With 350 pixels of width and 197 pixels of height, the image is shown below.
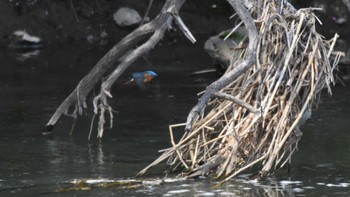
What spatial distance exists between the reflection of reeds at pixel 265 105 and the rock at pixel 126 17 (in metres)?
11.6

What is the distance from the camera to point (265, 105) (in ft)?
28.6

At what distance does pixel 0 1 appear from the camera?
67.9ft

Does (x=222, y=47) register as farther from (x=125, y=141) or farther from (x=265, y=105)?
(x=265, y=105)

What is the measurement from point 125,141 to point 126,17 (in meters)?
10.6

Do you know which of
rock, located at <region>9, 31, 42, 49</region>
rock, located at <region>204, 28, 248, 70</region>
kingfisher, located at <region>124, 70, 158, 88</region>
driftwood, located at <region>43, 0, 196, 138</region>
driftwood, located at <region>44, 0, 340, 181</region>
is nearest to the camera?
driftwood, located at <region>44, 0, 340, 181</region>

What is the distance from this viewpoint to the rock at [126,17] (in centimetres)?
2091

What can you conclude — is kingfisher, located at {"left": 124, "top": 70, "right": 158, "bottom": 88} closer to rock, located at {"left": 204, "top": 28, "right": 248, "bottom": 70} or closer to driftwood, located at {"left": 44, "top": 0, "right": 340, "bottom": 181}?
rock, located at {"left": 204, "top": 28, "right": 248, "bottom": 70}

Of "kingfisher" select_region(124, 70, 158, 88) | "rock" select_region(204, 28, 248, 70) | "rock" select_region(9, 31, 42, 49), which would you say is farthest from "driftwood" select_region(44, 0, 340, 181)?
"rock" select_region(9, 31, 42, 49)

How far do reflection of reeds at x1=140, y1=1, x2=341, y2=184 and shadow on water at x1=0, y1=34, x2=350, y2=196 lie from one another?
239 millimetres

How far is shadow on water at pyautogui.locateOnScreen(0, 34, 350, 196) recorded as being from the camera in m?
8.23

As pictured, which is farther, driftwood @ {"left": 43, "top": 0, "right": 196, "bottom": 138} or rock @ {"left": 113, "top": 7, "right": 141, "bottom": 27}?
rock @ {"left": 113, "top": 7, "right": 141, "bottom": 27}

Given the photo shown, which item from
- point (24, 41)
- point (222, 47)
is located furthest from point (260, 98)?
point (24, 41)

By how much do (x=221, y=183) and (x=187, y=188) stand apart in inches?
11.2

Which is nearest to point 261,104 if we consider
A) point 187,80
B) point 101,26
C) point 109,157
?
point 109,157
